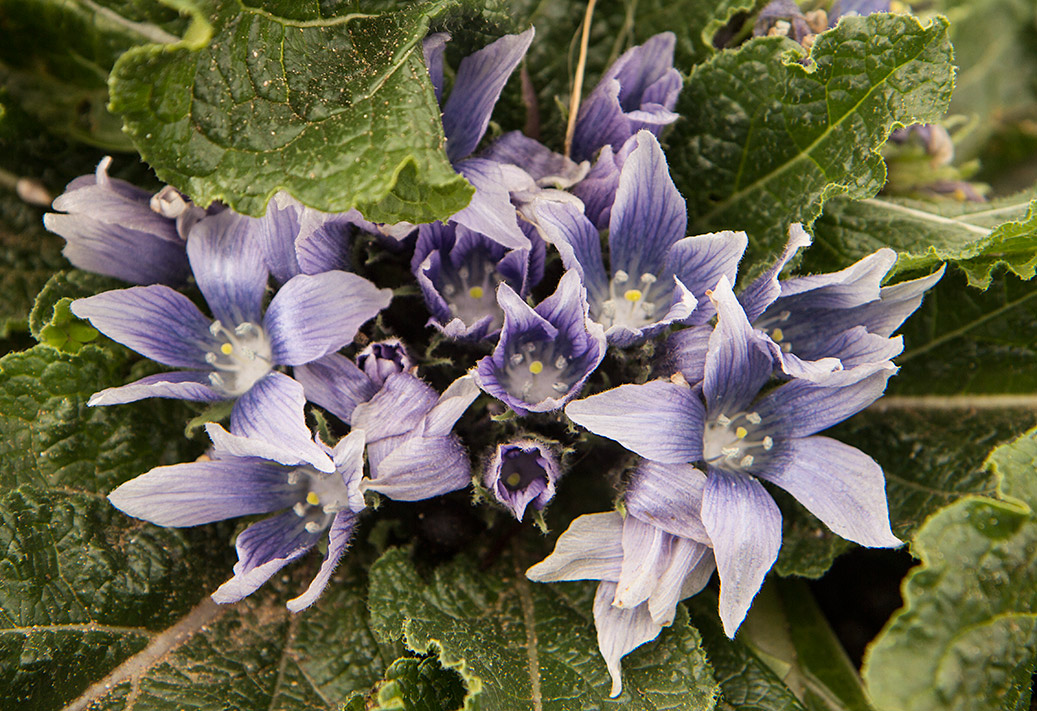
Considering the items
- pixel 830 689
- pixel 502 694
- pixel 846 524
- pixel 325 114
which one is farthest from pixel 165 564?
pixel 830 689

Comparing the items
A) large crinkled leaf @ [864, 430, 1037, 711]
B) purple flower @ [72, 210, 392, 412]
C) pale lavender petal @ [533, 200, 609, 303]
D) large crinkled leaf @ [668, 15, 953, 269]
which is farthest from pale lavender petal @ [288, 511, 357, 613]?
large crinkled leaf @ [668, 15, 953, 269]

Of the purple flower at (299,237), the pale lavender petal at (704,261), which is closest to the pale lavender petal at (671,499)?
the pale lavender petal at (704,261)

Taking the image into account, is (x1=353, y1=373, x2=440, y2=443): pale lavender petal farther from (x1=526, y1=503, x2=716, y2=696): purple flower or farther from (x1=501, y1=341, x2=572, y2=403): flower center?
(x1=526, y1=503, x2=716, y2=696): purple flower

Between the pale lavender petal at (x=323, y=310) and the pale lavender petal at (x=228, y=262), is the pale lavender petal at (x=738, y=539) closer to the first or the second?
the pale lavender petal at (x=323, y=310)

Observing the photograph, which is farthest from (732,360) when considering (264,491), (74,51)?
(74,51)

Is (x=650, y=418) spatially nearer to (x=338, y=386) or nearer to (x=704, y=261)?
(x=704, y=261)

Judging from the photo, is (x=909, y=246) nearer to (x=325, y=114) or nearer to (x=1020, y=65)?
(x=325, y=114)
